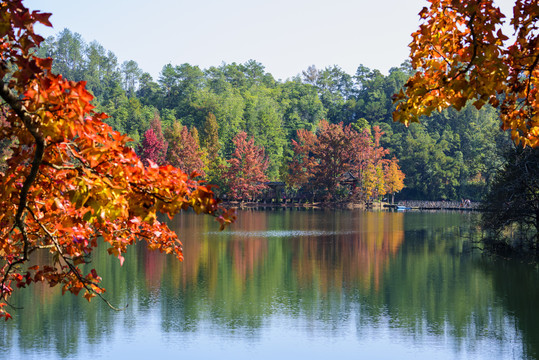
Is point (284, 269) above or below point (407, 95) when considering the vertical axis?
below

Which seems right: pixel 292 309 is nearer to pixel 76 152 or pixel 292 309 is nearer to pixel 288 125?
pixel 76 152

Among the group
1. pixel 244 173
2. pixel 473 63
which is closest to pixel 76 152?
pixel 473 63

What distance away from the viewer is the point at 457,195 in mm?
51625

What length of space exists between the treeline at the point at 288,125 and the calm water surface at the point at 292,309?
16900 millimetres

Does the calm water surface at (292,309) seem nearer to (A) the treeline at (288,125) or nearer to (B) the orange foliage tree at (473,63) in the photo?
(B) the orange foliage tree at (473,63)

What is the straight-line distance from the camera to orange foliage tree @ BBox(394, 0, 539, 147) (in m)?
3.57

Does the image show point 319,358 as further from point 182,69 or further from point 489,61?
point 182,69

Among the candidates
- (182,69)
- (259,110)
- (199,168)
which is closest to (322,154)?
(199,168)

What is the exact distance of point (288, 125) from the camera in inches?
2506

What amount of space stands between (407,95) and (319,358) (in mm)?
7249

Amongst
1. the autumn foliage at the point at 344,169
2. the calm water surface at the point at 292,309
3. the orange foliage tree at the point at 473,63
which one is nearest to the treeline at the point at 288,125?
the autumn foliage at the point at 344,169

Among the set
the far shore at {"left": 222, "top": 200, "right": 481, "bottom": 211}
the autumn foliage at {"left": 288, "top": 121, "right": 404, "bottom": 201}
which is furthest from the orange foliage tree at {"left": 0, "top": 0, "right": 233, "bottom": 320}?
the autumn foliage at {"left": 288, "top": 121, "right": 404, "bottom": 201}

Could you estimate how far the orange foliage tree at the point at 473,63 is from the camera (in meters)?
3.57

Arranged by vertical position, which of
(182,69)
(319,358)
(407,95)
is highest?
(182,69)
